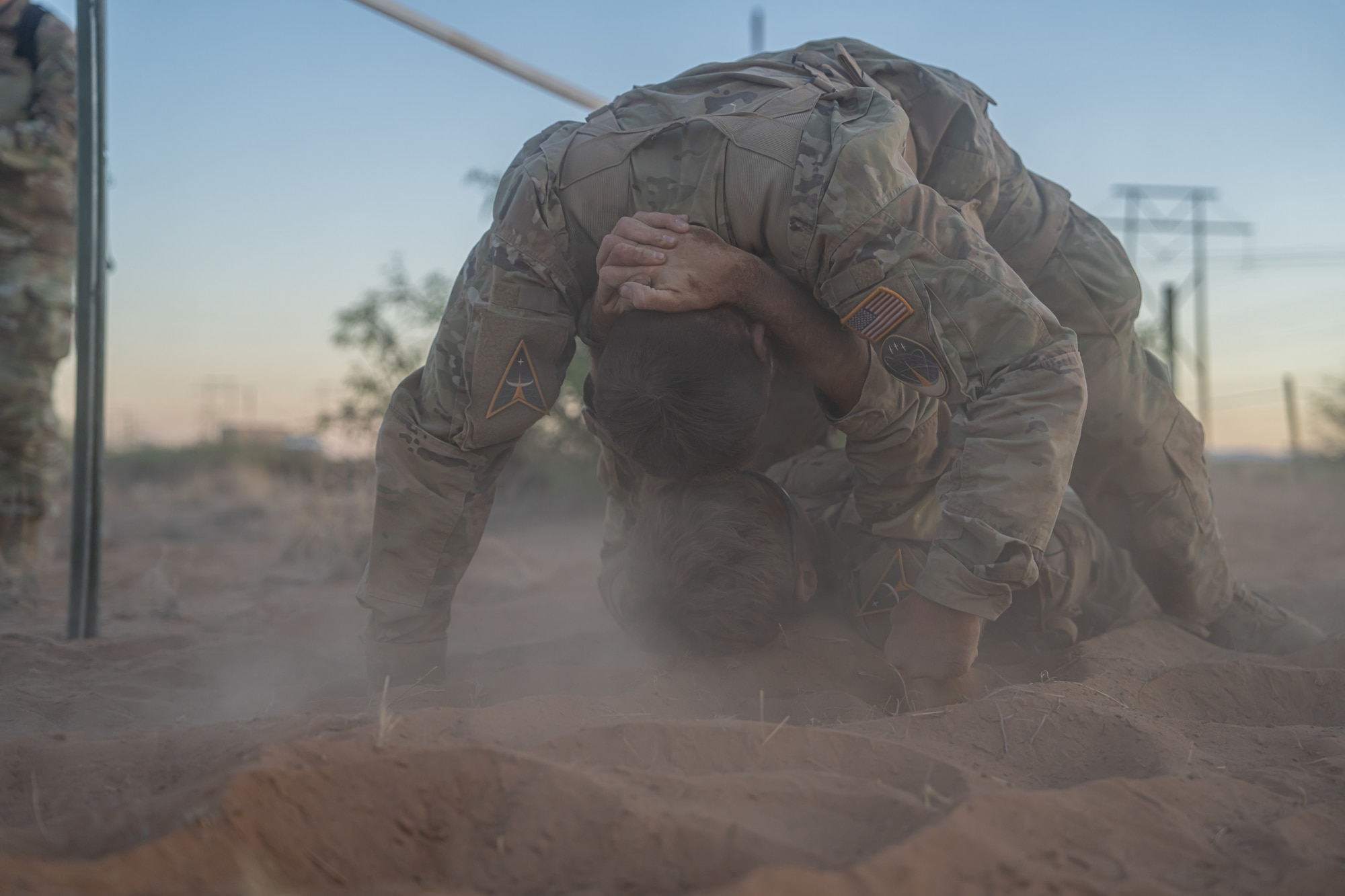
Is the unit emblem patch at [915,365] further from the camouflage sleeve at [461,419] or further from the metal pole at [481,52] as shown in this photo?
the metal pole at [481,52]

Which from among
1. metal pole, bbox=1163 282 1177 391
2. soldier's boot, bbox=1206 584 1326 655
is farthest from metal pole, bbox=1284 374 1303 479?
soldier's boot, bbox=1206 584 1326 655

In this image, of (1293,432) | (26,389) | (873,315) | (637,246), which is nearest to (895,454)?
(873,315)

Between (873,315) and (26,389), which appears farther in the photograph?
(26,389)

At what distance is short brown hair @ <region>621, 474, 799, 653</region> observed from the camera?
2268mm

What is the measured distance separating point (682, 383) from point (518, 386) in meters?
0.41

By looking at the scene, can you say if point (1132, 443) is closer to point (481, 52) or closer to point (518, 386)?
point (518, 386)

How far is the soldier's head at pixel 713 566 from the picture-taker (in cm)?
227

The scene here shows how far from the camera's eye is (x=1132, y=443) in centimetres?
255

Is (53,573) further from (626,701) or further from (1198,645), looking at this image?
(1198,645)

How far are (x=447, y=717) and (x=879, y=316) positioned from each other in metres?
1.14

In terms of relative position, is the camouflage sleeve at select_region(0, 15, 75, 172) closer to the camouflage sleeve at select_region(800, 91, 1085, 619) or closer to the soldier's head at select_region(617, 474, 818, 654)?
the soldier's head at select_region(617, 474, 818, 654)

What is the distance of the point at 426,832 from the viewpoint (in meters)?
1.18

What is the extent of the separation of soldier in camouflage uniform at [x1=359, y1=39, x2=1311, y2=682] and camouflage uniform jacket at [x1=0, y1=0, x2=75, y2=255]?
259 centimetres

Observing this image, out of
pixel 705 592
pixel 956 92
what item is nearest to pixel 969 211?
pixel 956 92
